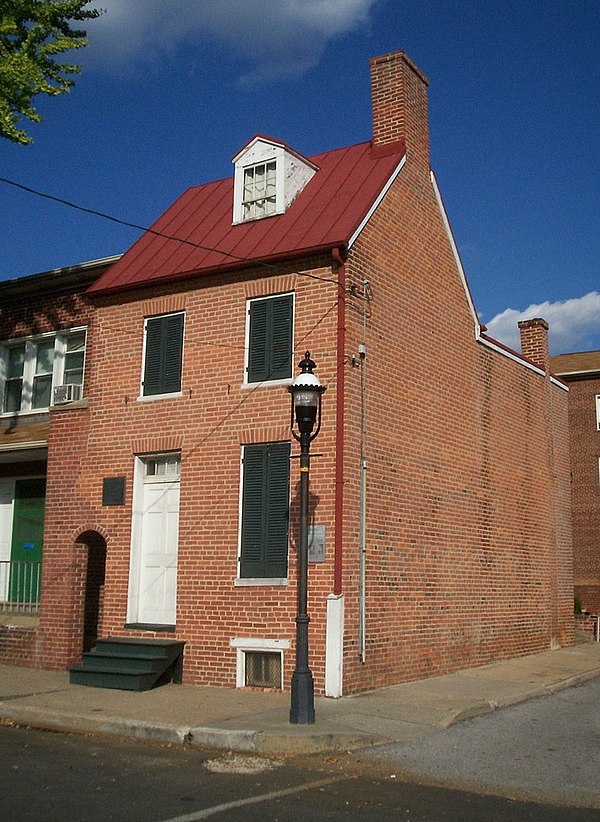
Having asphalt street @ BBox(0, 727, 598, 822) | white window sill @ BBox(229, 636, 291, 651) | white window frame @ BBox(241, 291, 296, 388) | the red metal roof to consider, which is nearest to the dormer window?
the red metal roof

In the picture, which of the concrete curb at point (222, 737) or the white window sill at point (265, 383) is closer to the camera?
the concrete curb at point (222, 737)

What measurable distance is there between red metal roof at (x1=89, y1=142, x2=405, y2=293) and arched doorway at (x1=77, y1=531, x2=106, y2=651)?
4.42 m

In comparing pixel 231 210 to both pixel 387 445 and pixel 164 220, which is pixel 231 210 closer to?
pixel 164 220

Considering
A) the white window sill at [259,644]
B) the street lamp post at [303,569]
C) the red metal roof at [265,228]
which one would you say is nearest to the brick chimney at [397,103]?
the red metal roof at [265,228]

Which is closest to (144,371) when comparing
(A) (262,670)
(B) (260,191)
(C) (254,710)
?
(B) (260,191)

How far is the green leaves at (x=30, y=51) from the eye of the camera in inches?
635

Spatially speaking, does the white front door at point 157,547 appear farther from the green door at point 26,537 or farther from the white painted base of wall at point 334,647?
the green door at point 26,537

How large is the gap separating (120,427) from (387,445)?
4.44 metres

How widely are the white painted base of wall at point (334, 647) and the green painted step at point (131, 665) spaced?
8.21ft

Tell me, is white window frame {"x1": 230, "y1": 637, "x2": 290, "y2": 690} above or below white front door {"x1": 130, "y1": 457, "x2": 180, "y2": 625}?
below

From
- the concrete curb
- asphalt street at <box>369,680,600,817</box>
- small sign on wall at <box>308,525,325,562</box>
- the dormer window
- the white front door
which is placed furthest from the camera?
the dormer window

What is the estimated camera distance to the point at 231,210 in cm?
1636

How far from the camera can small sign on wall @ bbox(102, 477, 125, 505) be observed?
578 inches

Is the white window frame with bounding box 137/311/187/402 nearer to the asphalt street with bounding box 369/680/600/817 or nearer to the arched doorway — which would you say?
the arched doorway
